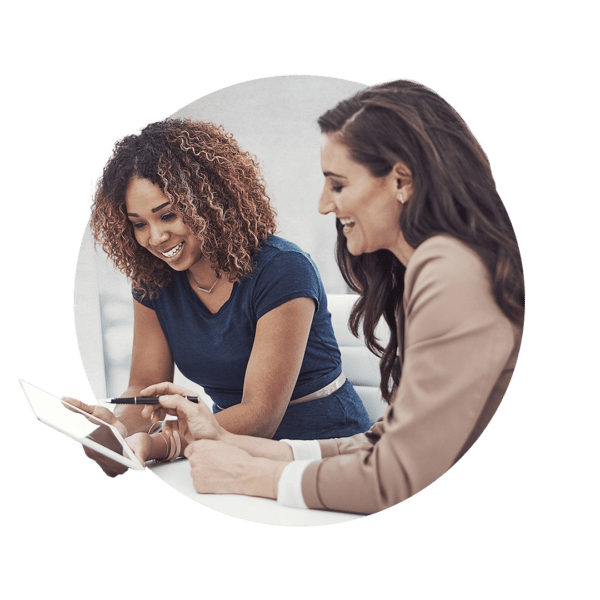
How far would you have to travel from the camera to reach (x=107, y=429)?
1.78m

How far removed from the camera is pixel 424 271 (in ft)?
4.51

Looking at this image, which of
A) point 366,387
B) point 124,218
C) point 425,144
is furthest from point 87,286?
point 425,144

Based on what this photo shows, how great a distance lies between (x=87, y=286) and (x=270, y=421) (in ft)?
2.53

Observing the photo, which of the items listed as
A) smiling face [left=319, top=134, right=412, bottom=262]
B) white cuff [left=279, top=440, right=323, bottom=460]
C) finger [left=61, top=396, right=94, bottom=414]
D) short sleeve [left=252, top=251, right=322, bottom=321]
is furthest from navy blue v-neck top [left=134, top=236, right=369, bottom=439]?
finger [left=61, top=396, right=94, bottom=414]

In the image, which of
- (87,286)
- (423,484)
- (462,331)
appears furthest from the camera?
(87,286)

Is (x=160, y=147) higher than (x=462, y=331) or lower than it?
higher

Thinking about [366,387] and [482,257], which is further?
[366,387]

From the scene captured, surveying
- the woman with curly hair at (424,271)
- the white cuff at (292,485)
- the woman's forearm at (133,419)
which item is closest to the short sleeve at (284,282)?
the woman with curly hair at (424,271)

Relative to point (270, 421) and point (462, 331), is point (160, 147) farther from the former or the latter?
point (462, 331)

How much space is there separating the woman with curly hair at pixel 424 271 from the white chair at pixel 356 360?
193mm

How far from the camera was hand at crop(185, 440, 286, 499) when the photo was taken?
1.60 m

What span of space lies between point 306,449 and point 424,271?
0.57 metres

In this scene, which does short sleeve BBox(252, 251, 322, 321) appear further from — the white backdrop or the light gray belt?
the light gray belt

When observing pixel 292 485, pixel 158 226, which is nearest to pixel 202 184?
pixel 158 226
